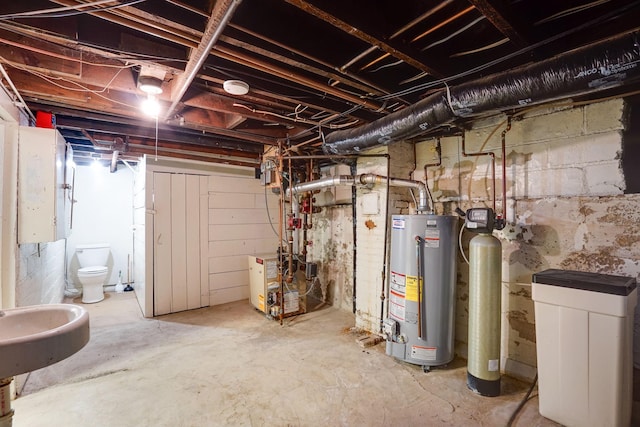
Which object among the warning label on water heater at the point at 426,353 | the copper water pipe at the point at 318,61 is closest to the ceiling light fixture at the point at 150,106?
the copper water pipe at the point at 318,61

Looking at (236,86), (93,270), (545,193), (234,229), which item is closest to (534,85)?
(545,193)

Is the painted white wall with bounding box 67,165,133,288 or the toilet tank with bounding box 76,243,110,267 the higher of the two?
the painted white wall with bounding box 67,165,133,288

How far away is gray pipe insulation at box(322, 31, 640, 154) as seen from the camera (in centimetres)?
129

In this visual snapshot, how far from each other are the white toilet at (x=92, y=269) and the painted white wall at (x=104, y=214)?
0.21 metres

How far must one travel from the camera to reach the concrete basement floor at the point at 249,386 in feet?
6.15

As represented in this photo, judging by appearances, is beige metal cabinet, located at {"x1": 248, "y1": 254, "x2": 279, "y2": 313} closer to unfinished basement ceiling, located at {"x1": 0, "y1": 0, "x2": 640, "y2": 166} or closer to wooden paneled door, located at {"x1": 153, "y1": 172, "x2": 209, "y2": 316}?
wooden paneled door, located at {"x1": 153, "y1": 172, "x2": 209, "y2": 316}

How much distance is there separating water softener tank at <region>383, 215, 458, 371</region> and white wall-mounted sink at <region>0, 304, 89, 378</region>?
2192mm

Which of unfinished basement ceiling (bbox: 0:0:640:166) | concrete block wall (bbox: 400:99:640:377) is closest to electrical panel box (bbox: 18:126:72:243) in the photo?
unfinished basement ceiling (bbox: 0:0:640:166)

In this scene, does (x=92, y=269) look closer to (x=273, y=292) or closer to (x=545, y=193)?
(x=273, y=292)

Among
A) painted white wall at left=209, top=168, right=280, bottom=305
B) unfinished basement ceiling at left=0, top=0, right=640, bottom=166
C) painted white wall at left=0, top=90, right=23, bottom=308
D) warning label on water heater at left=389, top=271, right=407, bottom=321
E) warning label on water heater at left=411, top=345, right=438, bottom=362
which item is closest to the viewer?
unfinished basement ceiling at left=0, top=0, right=640, bottom=166

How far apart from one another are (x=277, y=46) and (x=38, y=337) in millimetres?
1766

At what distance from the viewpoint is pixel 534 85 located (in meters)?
1.52

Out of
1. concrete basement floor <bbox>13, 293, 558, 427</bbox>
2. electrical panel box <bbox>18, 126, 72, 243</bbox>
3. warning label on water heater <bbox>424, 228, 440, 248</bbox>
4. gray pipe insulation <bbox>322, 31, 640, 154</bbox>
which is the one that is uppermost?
gray pipe insulation <bbox>322, 31, 640, 154</bbox>

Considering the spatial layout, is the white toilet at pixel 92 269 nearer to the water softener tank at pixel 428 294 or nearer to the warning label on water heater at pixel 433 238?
the water softener tank at pixel 428 294
